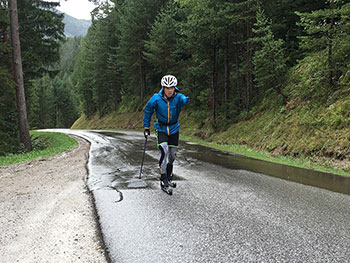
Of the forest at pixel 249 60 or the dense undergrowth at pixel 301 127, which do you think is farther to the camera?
the forest at pixel 249 60

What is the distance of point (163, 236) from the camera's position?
3328 mm

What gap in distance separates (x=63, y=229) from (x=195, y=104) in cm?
2278

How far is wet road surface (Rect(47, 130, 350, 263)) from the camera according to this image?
2920 millimetres

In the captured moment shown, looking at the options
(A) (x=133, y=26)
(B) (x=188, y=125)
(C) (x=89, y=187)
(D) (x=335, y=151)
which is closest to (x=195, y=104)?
(B) (x=188, y=125)

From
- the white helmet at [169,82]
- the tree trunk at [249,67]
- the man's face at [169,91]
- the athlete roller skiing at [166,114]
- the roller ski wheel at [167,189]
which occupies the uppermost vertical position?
the tree trunk at [249,67]

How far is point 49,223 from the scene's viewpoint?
381 centimetres

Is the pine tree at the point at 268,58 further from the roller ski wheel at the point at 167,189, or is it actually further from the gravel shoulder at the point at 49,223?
the gravel shoulder at the point at 49,223

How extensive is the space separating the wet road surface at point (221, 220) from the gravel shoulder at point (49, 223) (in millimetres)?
240

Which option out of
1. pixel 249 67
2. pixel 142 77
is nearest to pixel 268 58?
pixel 249 67

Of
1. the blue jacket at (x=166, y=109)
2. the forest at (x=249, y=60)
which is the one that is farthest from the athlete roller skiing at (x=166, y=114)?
the forest at (x=249, y=60)

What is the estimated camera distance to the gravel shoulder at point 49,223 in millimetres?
2977

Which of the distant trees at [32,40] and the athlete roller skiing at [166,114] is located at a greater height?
the distant trees at [32,40]

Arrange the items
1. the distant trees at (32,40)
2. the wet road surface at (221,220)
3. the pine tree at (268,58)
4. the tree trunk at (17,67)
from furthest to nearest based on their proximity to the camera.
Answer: the distant trees at (32,40) < the tree trunk at (17,67) < the pine tree at (268,58) < the wet road surface at (221,220)

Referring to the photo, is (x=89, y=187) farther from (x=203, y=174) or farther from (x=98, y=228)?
(x=203, y=174)
